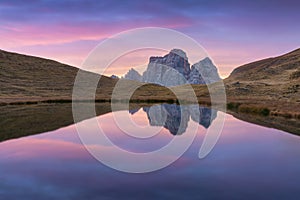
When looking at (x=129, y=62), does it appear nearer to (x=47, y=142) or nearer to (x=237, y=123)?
(x=237, y=123)

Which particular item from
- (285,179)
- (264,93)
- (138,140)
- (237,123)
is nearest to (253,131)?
(237,123)

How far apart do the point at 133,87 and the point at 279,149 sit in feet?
467

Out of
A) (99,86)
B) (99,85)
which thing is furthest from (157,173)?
(99,85)

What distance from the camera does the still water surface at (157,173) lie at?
18.4 metres

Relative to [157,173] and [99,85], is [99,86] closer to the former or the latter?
[99,85]

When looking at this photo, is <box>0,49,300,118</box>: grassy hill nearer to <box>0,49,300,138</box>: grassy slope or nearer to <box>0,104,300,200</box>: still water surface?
<box>0,49,300,138</box>: grassy slope

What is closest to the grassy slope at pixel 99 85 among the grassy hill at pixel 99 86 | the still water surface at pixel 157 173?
the grassy hill at pixel 99 86

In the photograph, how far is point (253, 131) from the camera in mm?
41656

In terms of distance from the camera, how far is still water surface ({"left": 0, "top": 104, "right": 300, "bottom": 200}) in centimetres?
1842

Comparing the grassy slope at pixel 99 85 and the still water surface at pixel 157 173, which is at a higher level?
the grassy slope at pixel 99 85

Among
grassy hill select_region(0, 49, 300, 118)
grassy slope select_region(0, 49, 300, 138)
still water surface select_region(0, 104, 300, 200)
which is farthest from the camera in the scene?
grassy slope select_region(0, 49, 300, 138)

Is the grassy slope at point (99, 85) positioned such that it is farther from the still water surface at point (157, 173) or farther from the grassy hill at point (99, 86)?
the still water surface at point (157, 173)

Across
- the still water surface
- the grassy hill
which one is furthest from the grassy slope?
the still water surface

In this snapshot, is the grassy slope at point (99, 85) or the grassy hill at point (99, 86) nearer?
the grassy hill at point (99, 86)
